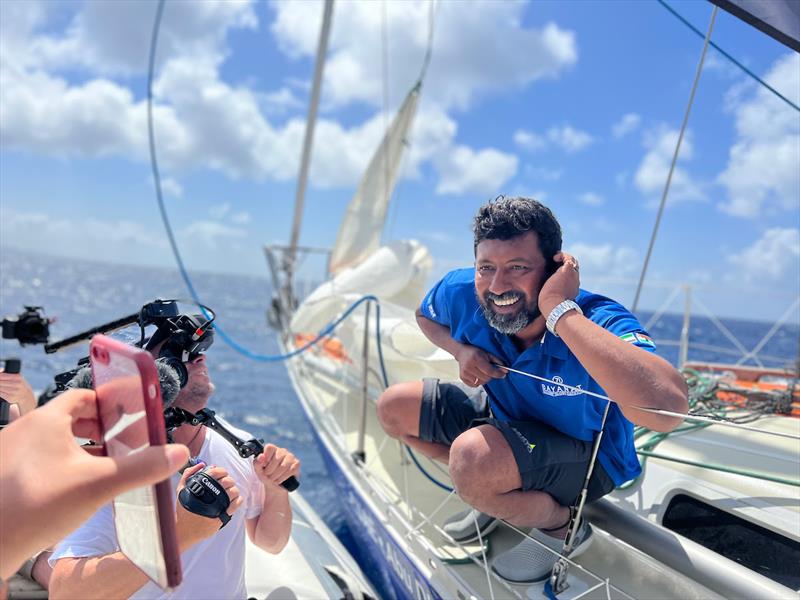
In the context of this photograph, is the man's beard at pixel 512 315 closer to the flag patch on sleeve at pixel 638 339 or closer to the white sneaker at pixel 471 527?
the flag patch on sleeve at pixel 638 339

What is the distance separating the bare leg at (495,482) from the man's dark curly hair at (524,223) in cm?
63

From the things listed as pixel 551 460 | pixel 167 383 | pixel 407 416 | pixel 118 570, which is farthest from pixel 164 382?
pixel 407 416

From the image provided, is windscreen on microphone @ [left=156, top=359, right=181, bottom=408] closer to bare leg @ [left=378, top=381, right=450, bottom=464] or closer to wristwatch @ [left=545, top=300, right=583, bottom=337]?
wristwatch @ [left=545, top=300, right=583, bottom=337]

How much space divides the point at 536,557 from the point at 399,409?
2.54 feet

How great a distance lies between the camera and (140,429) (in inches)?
28.1

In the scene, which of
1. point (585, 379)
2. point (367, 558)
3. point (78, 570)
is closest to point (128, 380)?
point (78, 570)

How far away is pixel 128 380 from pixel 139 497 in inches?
7.0

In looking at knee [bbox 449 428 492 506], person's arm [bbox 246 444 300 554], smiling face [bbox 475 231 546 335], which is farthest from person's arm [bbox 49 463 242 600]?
smiling face [bbox 475 231 546 335]

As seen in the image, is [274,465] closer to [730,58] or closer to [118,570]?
[118,570]

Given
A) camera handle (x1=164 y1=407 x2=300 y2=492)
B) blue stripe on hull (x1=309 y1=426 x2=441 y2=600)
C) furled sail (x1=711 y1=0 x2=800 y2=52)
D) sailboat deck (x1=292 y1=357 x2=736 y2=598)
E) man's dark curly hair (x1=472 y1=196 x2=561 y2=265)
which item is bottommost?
blue stripe on hull (x1=309 y1=426 x2=441 y2=600)

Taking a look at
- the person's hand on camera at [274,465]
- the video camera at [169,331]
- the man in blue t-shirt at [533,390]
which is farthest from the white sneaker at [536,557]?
the video camera at [169,331]

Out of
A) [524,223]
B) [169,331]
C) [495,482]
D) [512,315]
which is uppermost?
[524,223]

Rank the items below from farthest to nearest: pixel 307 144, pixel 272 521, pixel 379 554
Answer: pixel 307 144, pixel 379 554, pixel 272 521

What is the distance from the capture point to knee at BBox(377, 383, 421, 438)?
231cm
